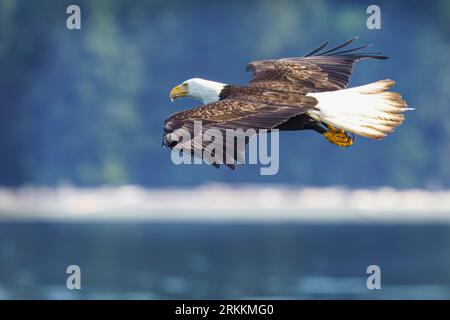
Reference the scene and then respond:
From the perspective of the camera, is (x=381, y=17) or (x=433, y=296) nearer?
(x=433, y=296)

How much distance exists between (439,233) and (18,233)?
536 inches

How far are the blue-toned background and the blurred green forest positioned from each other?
0.05m

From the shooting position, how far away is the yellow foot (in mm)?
11383

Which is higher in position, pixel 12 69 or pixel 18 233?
pixel 12 69

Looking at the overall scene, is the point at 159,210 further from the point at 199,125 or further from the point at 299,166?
the point at 199,125

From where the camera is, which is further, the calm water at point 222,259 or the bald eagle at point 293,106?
the calm water at point 222,259

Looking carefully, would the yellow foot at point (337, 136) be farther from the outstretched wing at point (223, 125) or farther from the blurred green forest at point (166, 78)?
the blurred green forest at point (166, 78)

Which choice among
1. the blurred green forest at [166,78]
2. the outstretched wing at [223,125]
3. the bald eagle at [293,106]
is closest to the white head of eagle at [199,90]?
the bald eagle at [293,106]

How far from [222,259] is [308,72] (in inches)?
841

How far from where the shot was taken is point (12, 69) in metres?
46.0

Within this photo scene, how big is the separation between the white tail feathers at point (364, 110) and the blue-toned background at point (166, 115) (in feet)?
74.3

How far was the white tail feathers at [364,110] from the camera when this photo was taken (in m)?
10.7

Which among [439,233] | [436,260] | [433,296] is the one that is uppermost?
[439,233]
